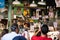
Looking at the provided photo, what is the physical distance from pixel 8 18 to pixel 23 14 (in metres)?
0.48

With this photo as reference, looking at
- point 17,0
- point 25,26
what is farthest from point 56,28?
point 17,0

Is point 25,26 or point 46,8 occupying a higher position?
point 46,8

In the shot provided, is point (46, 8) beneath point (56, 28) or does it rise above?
above

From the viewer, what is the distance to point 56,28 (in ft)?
24.4

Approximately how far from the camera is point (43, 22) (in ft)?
24.6

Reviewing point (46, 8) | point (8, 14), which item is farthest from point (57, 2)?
point (8, 14)

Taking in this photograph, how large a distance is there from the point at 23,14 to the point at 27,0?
45cm

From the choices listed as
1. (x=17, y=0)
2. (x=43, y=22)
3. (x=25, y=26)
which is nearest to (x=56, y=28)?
(x=43, y=22)

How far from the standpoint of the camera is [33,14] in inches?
299

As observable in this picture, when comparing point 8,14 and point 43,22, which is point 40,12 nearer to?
point 43,22

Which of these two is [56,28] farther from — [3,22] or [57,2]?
[3,22]

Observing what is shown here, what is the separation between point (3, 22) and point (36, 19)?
1041 millimetres

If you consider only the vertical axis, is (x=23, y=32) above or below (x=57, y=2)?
below

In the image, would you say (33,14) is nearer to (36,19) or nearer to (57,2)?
(36,19)
